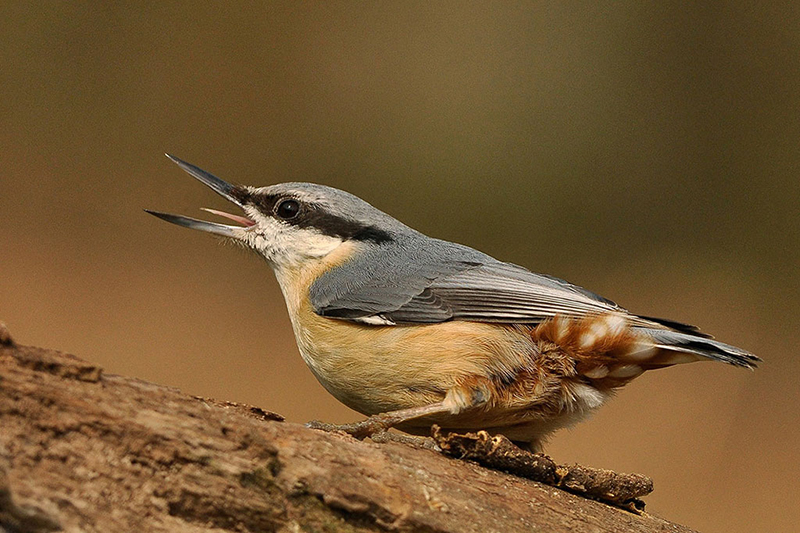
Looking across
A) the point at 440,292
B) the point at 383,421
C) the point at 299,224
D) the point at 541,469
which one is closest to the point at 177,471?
the point at 383,421

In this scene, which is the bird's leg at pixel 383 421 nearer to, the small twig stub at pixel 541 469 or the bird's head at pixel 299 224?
the small twig stub at pixel 541 469

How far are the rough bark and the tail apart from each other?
32.6 inches

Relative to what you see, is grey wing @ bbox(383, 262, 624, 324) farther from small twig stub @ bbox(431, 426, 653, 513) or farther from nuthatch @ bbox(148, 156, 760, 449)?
small twig stub @ bbox(431, 426, 653, 513)

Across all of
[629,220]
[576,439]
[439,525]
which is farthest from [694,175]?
[439,525]

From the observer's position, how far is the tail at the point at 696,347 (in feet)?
8.59

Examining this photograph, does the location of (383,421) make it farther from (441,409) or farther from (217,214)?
(217,214)

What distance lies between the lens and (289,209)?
3.41 m

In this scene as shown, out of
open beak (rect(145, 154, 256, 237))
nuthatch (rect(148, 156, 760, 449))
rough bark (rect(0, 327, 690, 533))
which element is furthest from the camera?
open beak (rect(145, 154, 256, 237))

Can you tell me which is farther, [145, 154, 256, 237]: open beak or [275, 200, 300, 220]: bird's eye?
[275, 200, 300, 220]: bird's eye

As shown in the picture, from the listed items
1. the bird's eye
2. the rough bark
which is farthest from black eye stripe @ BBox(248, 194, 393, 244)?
the rough bark

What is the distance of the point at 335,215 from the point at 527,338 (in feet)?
3.42

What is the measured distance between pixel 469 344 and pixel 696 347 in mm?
773

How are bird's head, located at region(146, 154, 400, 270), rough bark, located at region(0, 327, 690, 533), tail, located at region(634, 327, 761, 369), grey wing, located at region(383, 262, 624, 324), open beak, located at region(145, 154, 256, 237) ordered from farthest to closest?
bird's head, located at region(146, 154, 400, 270) < open beak, located at region(145, 154, 256, 237) < grey wing, located at region(383, 262, 624, 324) < tail, located at region(634, 327, 761, 369) < rough bark, located at region(0, 327, 690, 533)

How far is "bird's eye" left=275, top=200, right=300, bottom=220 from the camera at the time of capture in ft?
11.2
